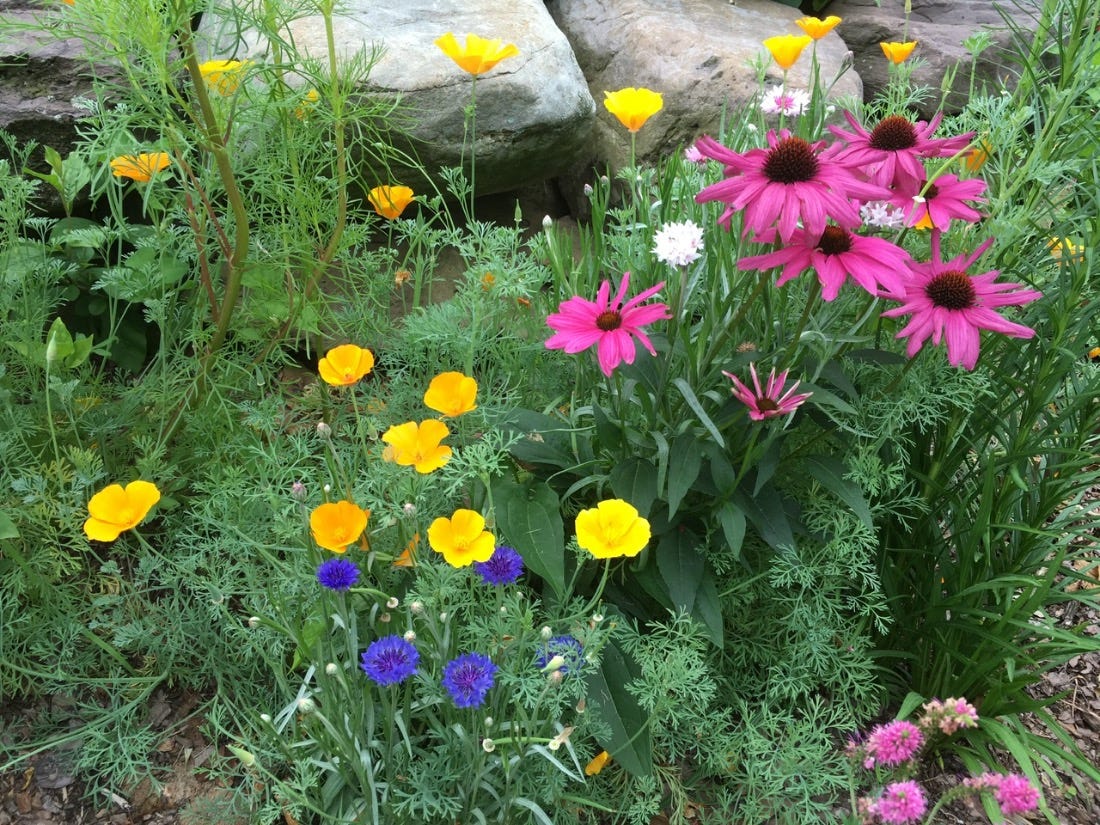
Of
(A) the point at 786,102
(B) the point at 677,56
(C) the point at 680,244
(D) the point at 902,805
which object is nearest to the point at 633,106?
(A) the point at 786,102

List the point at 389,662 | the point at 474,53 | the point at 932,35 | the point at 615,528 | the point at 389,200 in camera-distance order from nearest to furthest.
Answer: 1. the point at 389,662
2. the point at 615,528
3. the point at 474,53
4. the point at 389,200
5. the point at 932,35

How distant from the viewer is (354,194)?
291cm

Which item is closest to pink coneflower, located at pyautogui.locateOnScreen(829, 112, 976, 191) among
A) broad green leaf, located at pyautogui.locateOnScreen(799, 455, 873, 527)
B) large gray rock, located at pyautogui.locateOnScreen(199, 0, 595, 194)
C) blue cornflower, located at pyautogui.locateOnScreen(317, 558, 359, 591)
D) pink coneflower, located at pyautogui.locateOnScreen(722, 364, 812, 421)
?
pink coneflower, located at pyautogui.locateOnScreen(722, 364, 812, 421)

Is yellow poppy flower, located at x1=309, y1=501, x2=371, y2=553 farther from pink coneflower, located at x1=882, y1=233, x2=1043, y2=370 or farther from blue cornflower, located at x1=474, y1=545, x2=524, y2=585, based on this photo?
pink coneflower, located at x1=882, y1=233, x2=1043, y2=370

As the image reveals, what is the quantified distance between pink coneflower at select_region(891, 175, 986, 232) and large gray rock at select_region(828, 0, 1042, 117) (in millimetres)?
2337

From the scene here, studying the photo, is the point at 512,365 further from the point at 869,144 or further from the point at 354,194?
the point at 354,194

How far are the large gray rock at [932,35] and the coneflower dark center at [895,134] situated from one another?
96.1 inches

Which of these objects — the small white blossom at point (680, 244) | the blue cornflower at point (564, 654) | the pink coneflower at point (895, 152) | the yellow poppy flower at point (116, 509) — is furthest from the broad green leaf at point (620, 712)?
the pink coneflower at point (895, 152)

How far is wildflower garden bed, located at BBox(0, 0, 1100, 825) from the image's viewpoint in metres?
1.45

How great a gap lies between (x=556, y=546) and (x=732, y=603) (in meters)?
0.42

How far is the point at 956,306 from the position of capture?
1.45m

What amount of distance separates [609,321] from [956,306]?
556 millimetres

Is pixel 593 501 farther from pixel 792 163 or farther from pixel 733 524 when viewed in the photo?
pixel 792 163

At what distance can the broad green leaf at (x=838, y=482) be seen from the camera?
5.13ft
